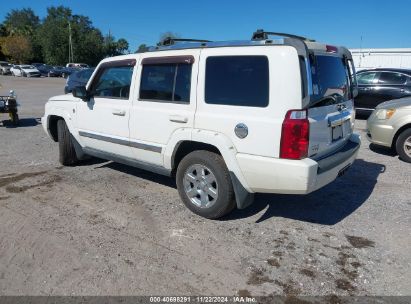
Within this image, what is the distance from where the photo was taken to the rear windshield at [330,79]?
12.4 ft

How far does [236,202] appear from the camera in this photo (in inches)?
163

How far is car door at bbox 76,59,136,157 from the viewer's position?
4.98 m

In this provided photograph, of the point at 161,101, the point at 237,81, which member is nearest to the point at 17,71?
the point at 161,101

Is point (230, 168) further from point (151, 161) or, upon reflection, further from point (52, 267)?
point (52, 267)

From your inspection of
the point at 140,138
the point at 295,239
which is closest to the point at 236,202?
the point at 295,239

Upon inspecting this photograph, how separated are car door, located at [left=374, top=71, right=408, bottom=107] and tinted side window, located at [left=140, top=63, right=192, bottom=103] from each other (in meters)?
8.64

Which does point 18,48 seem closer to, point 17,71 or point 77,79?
point 17,71

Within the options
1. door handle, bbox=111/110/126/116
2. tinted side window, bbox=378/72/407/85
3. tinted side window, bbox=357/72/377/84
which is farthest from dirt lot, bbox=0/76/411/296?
tinted side window, bbox=357/72/377/84

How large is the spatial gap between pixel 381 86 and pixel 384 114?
4460 millimetres

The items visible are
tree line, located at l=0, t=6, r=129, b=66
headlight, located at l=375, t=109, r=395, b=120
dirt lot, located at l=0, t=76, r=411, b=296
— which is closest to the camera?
dirt lot, located at l=0, t=76, r=411, b=296

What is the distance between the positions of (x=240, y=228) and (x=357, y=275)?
131 cm

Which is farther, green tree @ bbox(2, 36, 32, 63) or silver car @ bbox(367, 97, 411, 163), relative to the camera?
green tree @ bbox(2, 36, 32, 63)

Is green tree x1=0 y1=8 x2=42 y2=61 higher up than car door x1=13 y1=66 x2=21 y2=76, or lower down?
higher up

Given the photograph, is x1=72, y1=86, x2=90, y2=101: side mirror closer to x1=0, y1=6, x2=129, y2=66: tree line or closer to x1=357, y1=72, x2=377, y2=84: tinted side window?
x1=357, y1=72, x2=377, y2=84: tinted side window
